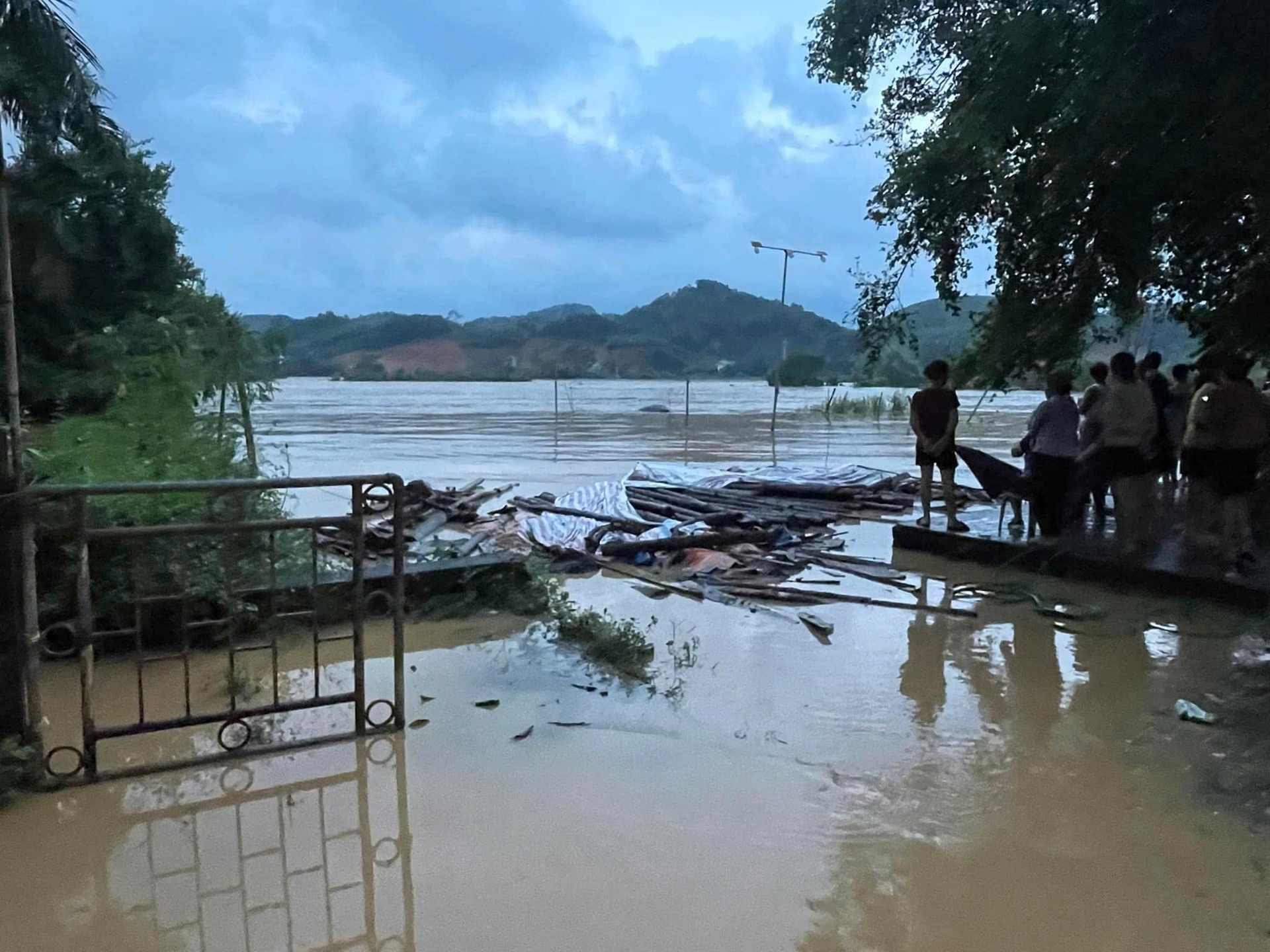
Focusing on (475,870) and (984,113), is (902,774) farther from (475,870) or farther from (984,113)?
(984,113)

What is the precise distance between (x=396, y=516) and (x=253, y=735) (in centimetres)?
141

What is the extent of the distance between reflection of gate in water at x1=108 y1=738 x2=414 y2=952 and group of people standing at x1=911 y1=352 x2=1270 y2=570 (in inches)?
289

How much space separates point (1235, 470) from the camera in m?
8.38

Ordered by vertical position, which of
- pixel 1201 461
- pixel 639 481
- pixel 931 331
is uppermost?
pixel 931 331

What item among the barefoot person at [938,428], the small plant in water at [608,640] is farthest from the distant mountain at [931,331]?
the small plant in water at [608,640]

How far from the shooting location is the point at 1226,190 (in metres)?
5.04

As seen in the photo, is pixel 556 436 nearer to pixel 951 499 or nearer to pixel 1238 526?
pixel 951 499

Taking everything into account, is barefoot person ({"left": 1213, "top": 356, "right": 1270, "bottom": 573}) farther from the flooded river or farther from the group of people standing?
the flooded river

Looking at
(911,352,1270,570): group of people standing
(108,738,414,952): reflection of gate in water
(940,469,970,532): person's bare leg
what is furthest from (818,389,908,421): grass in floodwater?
(108,738,414,952): reflection of gate in water

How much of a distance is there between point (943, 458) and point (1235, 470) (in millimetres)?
2758

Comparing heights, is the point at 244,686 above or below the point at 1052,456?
below

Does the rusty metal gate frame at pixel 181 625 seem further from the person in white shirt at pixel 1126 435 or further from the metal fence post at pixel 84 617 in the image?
the person in white shirt at pixel 1126 435

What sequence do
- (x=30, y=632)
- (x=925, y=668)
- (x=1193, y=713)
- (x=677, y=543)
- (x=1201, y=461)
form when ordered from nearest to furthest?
(x=30, y=632)
(x=1193, y=713)
(x=925, y=668)
(x=1201, y=461)
(x=677, y=543)

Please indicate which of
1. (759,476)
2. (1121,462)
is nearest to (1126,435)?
(1121,462)
